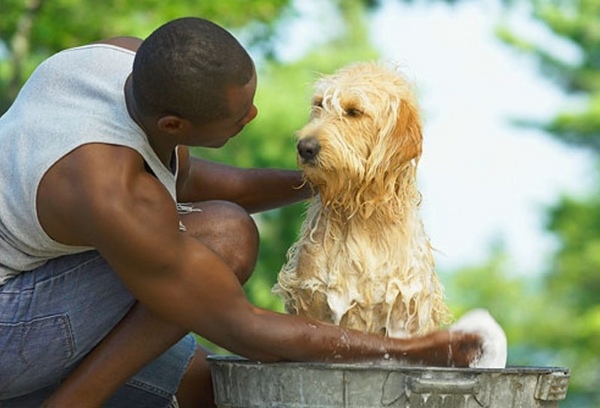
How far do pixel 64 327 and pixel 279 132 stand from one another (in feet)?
25.4

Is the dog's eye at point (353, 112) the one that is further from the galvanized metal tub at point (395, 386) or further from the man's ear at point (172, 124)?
the galvanized metal tub at point (395, 386)

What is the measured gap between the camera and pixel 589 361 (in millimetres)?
14703

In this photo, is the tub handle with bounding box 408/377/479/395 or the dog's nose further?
the dog's nose

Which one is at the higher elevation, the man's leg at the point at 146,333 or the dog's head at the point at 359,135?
the dog's head at the point at 359,135

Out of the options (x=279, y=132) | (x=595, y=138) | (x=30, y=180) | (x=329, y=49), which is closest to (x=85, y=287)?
(x=30, y=180)

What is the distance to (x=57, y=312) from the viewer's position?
3029mm

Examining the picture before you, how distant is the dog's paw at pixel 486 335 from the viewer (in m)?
2.82

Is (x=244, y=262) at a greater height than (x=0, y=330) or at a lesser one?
greater

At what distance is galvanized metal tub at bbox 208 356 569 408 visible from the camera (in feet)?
8.69

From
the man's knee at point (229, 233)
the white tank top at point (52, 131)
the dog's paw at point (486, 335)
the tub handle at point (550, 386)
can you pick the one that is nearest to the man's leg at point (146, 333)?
the man's knee at point (229, 233)

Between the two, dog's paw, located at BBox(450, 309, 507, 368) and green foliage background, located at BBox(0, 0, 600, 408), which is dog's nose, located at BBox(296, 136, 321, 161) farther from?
green foliage background, located at BBox(0, 0, 600, 408)

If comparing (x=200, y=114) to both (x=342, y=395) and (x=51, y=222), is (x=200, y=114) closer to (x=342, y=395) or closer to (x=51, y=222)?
(x=51, y=222)

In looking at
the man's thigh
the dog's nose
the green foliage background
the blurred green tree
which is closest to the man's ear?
the dog's nose

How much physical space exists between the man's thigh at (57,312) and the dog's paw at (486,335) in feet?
2.65
